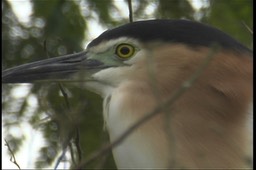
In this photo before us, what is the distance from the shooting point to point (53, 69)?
3312 millimetres

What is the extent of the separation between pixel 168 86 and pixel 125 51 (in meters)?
0.19

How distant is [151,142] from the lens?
302 centimetres

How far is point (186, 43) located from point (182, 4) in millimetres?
902

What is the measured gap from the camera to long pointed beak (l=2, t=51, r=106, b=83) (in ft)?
10.9

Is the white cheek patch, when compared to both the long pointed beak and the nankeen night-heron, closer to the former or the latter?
the nankeen night-heron

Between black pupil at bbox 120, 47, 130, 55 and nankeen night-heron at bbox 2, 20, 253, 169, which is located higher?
black pupil at bbox 120, 47, 130, 55

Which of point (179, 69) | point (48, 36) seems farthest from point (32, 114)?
point (179, 69)

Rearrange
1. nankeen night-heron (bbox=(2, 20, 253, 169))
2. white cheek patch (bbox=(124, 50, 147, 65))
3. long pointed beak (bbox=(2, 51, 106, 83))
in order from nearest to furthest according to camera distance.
→ nankeen night-heron (bbox=(2, 20, 253, 169)) → white cheek patch (bbox=(124, 50, 147, 65)) → long pointed beak (bbox=(2, 51, 106, 83))

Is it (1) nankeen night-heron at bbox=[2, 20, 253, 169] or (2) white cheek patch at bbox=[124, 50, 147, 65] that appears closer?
(1) nankeen night-heron at bbox=[2, 20, 253, 169]

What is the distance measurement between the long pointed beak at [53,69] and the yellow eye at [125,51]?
0.09 metres

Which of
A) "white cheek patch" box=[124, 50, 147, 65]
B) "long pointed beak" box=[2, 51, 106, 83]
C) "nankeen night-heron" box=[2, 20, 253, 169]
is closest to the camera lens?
"nankeen night-heron" box=[2, 20, 253, 169]

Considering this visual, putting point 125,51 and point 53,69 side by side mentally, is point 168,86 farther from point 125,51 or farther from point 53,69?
point 53,69

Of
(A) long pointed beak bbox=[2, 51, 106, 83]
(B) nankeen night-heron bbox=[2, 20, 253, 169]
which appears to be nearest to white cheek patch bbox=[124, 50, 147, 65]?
(B) nankeen night-heron bbox=[2, 20, 253, 169]

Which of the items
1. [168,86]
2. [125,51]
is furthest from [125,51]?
[168,86]
